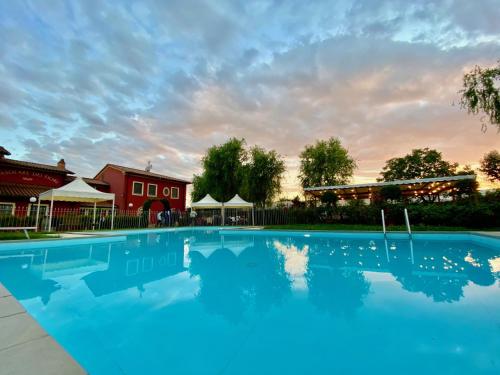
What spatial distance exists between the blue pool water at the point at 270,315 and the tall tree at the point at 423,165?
34.5 meters

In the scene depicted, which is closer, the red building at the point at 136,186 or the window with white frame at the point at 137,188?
the red building at the point at 136,186

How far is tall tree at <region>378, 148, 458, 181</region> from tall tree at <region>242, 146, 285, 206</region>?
864 inches

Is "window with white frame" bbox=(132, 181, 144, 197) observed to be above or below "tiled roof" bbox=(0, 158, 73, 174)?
below

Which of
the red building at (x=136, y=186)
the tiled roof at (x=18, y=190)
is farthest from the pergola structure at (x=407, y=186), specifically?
the tiled roof at (x=18, y=190)

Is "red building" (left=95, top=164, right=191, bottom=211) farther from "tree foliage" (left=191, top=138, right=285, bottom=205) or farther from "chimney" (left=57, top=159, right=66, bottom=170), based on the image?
"chimney" (left=57, top=159, right=66, bottom=170)

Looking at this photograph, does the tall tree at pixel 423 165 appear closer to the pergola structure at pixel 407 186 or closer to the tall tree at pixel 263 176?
the pergola structure at pixel 407 186

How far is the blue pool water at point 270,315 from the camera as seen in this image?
195cm

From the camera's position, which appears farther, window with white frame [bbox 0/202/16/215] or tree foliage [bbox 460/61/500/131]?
window with white frame [bbox 0/202/16/215]

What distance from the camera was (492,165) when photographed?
29.0 meters

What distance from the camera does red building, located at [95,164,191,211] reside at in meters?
23.6

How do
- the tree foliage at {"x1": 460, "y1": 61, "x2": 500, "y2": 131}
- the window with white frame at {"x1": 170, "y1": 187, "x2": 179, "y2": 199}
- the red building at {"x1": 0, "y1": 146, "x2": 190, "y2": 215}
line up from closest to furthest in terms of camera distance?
the tree foliage at {"x1": 460, "y1": 61, "x2": 500, "y2": 131}
the red building at {"x1": 0, "y1": 146, "x2": 190, "y2": 215}
the window with white frame at {"x1": 170, "y1": 187, "x2": 179, "y2": 199}

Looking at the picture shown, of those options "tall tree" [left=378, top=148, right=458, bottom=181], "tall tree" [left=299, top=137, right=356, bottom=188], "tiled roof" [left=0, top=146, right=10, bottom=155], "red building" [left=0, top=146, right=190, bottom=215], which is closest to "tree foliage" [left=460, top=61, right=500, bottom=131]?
"tall tree" [left=299, top=137, right=356, bottom=188]

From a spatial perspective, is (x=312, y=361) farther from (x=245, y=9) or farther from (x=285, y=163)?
(x=285, y=163)

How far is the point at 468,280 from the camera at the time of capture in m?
4.53
